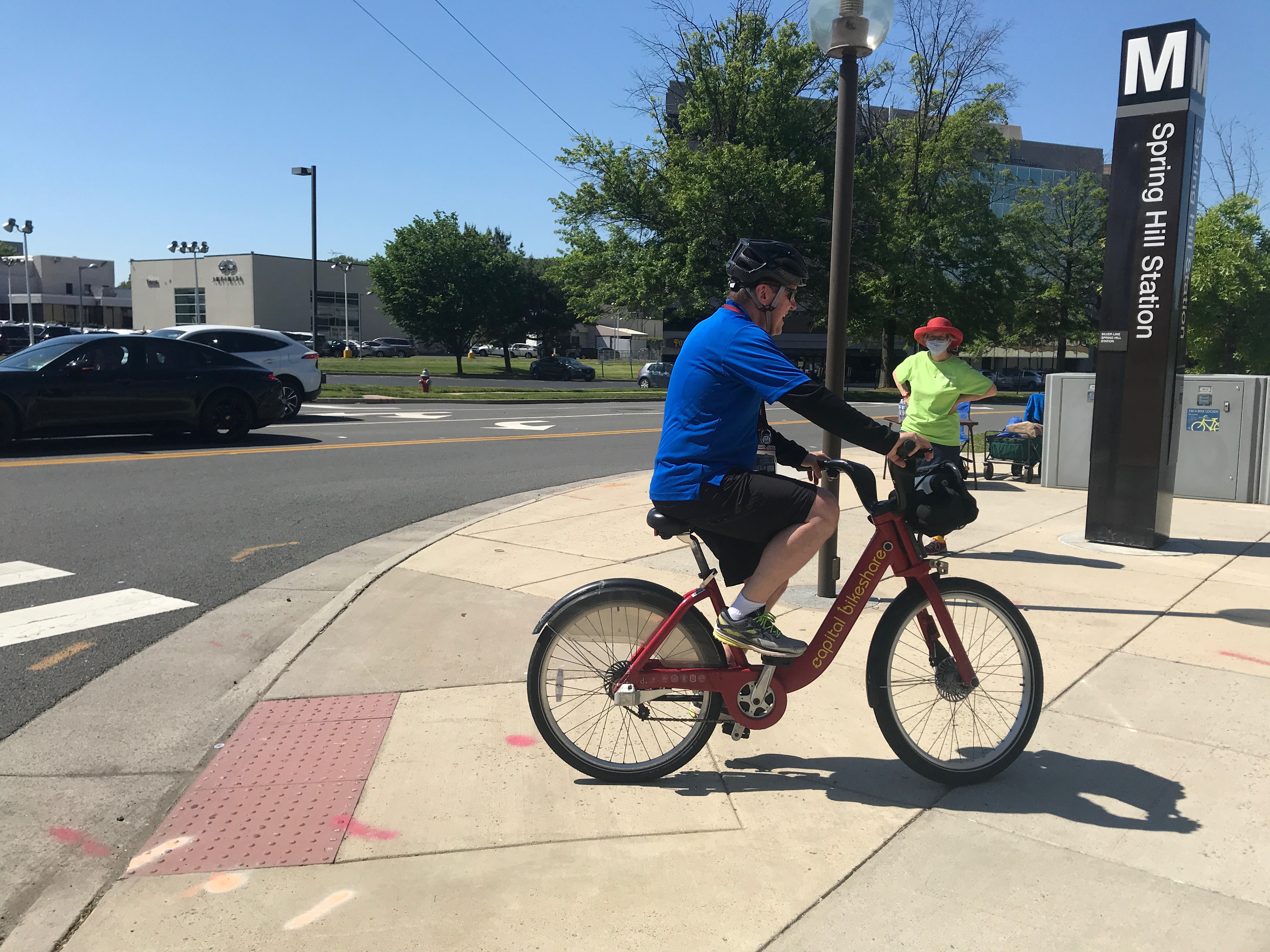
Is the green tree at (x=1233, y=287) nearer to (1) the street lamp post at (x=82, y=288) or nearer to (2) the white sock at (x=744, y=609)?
(2) the white sock at (x=744, y=609)

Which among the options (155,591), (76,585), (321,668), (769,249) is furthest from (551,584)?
(769,249)

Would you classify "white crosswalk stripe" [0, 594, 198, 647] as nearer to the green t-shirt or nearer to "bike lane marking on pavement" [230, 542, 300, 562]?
"bike lane marking on pavement" [230, 542, 300, 562]

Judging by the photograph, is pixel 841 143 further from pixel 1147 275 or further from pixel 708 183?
pixel 708 183

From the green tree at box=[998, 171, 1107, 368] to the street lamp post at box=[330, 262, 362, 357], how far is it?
45378 millimetres

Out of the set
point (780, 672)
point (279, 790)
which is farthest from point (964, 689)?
point (279, 790)

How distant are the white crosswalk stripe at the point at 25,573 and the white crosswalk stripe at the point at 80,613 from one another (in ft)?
2.03

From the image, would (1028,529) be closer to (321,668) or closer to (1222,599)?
(1222,599)

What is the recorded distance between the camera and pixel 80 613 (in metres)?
6.01

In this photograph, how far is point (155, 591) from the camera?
21.5 feet

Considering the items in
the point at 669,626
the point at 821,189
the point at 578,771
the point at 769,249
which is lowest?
the point at 578,771

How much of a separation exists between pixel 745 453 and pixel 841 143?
11.4 feet

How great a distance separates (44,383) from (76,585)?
7.69m

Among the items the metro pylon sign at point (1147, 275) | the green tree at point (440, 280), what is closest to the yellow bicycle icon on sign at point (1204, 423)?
the metro pylon sign at point (1147, 275)

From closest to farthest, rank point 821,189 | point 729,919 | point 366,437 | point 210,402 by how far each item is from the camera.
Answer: point 729,919
point 210,402
point 366,437
point 821,189
